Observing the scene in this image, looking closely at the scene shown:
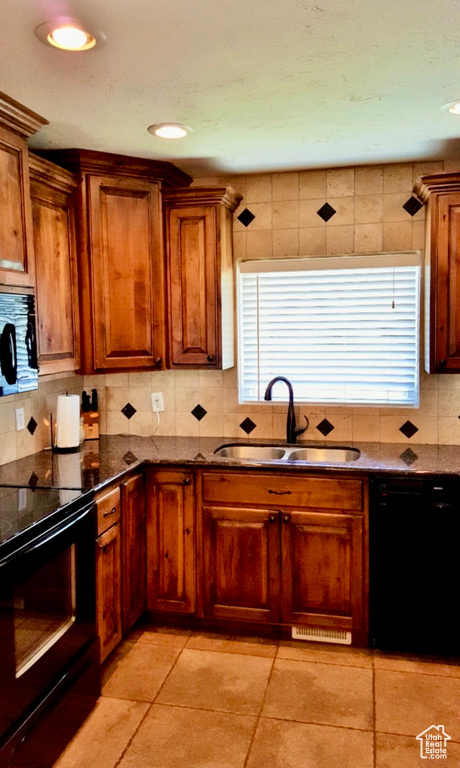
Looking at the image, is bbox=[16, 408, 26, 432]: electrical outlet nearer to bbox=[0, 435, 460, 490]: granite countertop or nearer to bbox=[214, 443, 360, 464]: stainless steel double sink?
bbox=[0, 435, 460, 490]: granite countertop

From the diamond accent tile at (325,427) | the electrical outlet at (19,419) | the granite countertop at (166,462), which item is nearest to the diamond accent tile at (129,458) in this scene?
the granite countertop at (166,462)

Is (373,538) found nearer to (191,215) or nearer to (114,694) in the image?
(114,694)

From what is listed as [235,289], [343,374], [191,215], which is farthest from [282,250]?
[343,374]

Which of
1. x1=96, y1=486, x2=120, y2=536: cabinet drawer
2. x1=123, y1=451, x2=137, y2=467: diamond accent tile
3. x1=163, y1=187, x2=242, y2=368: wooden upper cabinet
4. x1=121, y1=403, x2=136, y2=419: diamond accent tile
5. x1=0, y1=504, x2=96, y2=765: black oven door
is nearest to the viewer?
x1=0, y1=504, x2=96, y2=765: black oven door

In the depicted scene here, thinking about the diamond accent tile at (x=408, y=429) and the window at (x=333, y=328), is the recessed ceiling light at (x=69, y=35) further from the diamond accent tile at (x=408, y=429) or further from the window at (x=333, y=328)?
the diamond accent tile at (x=408, y=429)

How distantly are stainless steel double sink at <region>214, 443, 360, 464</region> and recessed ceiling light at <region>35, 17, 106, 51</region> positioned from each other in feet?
6.46

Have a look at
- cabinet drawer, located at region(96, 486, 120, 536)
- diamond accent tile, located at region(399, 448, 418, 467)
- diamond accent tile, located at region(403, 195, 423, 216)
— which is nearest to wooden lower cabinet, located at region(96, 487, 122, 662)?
cabinet drawer, located at region(96, 486, 120, 536)

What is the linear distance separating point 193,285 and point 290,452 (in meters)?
1.05

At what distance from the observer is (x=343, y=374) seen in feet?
11.2

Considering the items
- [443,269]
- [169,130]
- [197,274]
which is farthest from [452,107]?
[197,274]

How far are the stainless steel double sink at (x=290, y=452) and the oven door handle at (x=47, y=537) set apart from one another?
998mm

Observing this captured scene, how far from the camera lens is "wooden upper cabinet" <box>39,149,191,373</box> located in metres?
3.01

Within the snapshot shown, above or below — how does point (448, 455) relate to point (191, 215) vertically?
below

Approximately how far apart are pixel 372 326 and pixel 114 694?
2223 mm
